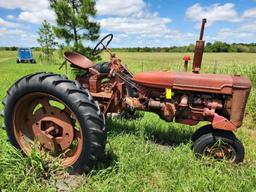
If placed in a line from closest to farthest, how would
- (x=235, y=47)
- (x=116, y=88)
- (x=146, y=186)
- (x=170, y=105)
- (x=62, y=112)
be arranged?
(x=146, y=186)
(x=62, y=112)
(x=170, y=105)
(x=116, y=88)
(x=235, y=47)

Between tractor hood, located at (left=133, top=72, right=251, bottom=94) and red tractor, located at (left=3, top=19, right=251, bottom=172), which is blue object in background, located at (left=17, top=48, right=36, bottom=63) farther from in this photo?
tractor hood, located at (left=133, top=72, right=251, bottom=94)

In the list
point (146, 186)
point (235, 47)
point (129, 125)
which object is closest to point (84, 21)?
point (129, 125)

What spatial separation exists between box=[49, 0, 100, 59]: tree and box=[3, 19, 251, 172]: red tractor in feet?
35.7

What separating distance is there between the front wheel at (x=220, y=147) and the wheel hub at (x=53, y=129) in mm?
1626

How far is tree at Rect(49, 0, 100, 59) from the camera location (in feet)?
47.0

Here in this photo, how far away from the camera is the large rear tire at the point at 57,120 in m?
2.97

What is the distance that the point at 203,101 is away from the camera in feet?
11.7

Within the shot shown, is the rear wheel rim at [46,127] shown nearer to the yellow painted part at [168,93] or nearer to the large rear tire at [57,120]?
the large rear tire at [57,120]

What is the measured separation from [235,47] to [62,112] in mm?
54783

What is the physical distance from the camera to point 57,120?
3.39 m

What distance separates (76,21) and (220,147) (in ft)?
40.5

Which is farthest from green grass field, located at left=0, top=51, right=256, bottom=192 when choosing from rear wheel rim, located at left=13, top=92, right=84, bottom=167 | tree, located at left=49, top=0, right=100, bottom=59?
tree, located at left=49, top=0, right=100, bottom=59

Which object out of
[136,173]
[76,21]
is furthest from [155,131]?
[76,21]

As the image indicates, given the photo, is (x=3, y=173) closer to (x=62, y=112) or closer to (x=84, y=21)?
(x=62, y=112)
